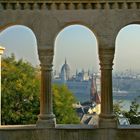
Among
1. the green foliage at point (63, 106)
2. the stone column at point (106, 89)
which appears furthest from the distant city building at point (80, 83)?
the stone column at point (106, 89)

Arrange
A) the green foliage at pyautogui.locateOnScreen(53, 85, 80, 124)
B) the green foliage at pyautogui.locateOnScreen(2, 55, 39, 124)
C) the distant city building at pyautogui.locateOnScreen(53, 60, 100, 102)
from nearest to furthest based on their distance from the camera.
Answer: the green foliage at pyautogui.locateOnScreen(2, 55, 39, 124) → the green foliage at pyautogui.locateOnScreen(53, 85, 80, 124) → the distant city building at pyautogui.locateOnScreen(53, 60, 100, 102)

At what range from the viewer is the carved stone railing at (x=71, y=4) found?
895 centimetres

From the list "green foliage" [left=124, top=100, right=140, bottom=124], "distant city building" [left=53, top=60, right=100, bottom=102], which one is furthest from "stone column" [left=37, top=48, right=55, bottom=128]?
"distant city building" [left=53, top=60, right=100, bottom=102]

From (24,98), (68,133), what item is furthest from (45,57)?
(24,98)

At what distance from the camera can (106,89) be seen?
Answer: 8977mm

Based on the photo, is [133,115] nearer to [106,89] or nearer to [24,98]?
[24,98]

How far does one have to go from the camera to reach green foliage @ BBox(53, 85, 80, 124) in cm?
2467

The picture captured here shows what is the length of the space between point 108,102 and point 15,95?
16637 mm

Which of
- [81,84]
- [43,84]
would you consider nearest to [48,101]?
[43,84]

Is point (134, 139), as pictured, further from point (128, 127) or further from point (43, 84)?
point (43, 84)

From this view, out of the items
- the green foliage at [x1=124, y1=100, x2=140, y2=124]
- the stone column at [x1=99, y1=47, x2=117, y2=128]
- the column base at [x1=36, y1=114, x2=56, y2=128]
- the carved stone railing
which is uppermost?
the carved stone railing

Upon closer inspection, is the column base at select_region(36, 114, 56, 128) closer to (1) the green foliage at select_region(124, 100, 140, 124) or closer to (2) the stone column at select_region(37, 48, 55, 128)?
(2) the stone column at select_region(37, 48, 55, 128)

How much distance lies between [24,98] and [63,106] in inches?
103

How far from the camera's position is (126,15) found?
8.92 m
